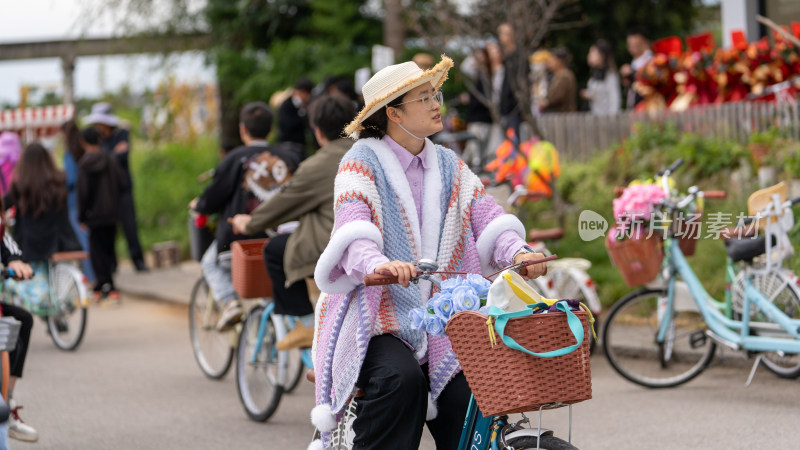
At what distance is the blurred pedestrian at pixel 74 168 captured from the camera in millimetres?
13469

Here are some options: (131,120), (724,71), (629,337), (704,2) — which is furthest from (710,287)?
(131,120)

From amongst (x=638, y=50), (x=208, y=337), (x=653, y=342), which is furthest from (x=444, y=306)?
(x=638, y=50)

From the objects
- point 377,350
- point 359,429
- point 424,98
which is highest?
point 424,98

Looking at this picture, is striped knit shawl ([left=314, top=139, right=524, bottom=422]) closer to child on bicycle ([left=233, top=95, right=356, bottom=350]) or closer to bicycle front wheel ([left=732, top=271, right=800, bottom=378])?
child on bicycle ([left=233, top=95, right=356, bottom=350])

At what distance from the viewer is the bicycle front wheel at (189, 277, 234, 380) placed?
28.4 feet

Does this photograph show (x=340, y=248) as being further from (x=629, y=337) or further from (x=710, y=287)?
(x=710, y=287)

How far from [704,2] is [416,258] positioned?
16.5 meters

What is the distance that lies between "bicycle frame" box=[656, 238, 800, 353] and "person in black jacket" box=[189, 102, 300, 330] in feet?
8.45

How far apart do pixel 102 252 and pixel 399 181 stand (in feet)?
31.9

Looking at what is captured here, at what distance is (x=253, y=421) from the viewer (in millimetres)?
7262

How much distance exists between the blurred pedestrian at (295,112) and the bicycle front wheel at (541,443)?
932cm

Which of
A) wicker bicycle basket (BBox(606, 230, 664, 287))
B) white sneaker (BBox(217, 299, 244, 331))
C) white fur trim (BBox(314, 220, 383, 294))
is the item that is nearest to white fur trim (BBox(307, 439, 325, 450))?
white fur trim (BBox(314, 220, 383, 294))

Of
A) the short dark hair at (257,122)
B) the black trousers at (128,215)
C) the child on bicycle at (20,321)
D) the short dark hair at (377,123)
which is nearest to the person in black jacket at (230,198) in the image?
the short dark hair at (257,122)

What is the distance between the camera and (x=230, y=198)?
8.03 metres
